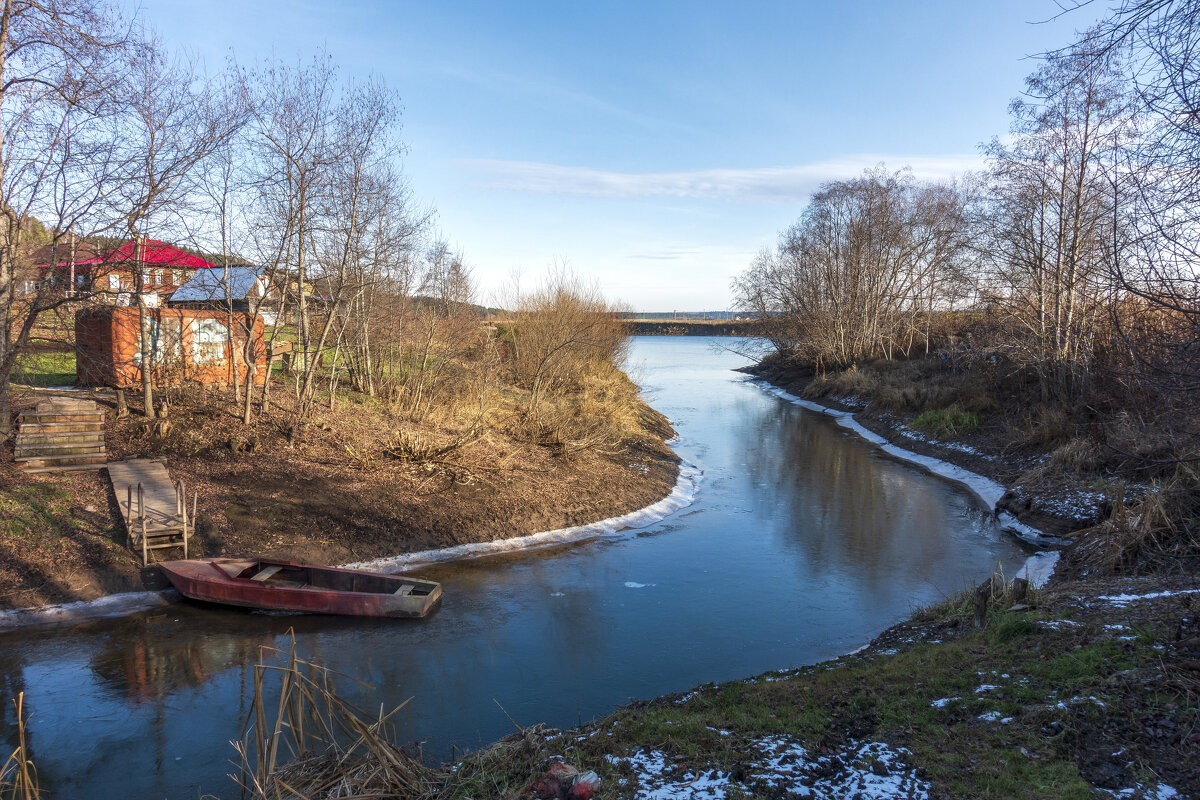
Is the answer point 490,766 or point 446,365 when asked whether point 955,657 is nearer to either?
point 490,766

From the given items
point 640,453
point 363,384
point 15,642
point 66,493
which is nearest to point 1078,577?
point 640,453

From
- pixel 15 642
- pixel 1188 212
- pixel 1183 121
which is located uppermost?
pixel 1183 121

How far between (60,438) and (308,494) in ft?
14.4

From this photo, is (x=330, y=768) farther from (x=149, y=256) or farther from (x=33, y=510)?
(x=149, y=256)

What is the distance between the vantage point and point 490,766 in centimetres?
523

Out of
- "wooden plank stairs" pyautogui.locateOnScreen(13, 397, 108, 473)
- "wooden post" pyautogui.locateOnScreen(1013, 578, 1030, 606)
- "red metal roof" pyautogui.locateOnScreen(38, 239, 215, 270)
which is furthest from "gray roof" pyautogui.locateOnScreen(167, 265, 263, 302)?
"wooden post" pyautogui.locateOnScreen(1013, 578, 1030, 606)

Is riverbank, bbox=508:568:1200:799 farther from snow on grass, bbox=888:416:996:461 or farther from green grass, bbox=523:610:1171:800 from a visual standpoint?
snow on grass, bbox=888:416:996:461

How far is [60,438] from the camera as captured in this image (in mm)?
12812

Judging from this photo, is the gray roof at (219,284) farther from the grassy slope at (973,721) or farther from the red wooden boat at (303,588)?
the grassy slope at (973,721)

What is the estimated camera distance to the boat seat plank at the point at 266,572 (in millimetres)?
10570

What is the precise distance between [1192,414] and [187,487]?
14.3 m

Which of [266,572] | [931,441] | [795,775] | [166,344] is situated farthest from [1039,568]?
[166,344]

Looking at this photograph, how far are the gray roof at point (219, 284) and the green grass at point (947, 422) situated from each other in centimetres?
2116

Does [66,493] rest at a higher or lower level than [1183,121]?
lower
